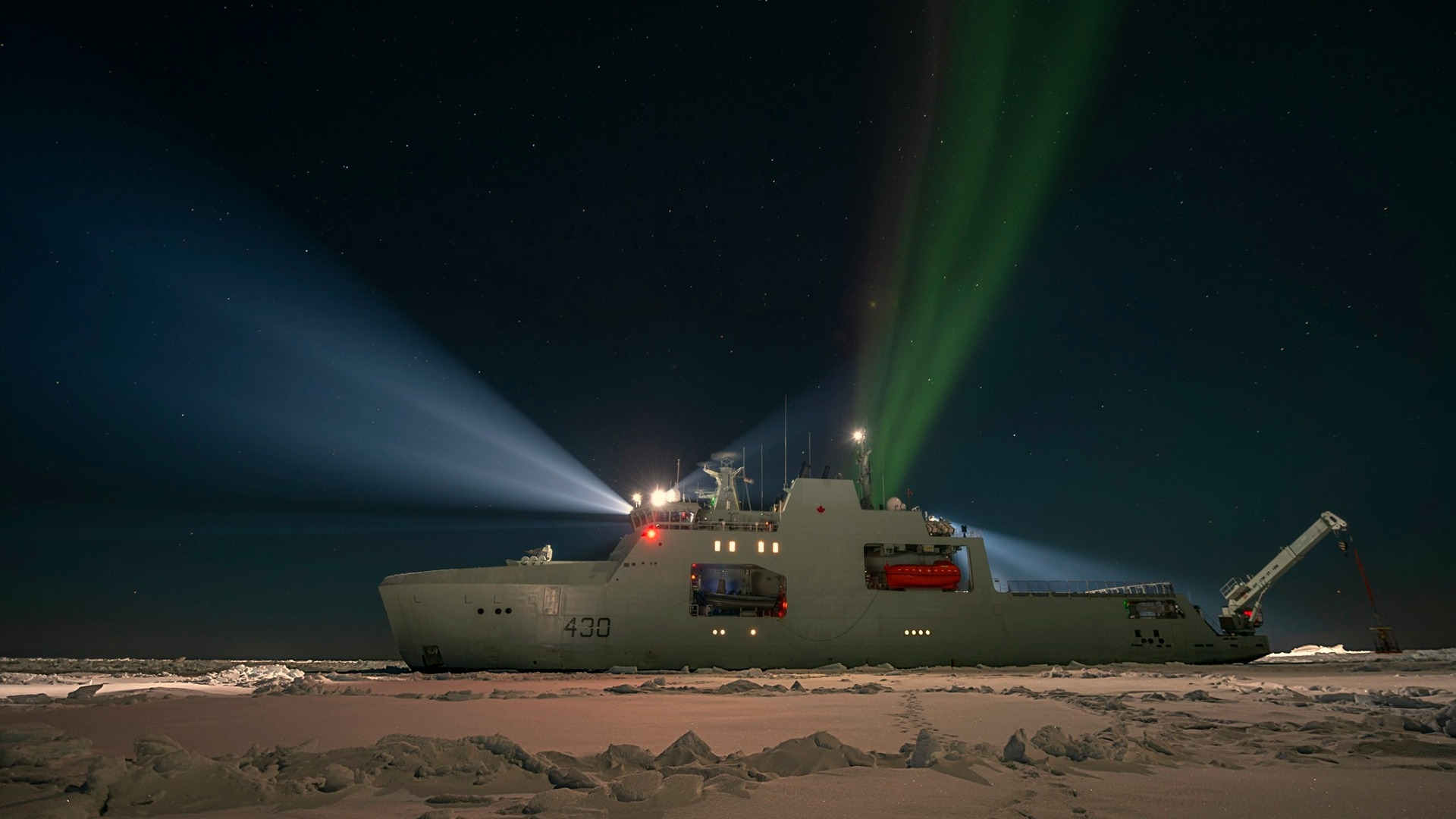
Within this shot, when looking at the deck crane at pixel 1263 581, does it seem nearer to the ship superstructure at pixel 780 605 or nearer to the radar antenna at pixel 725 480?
the ship superstructure at pixel 780 605

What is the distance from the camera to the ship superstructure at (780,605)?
22.5 meters

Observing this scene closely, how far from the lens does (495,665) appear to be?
881 inches

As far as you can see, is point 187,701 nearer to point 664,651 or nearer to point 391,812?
point 391,812

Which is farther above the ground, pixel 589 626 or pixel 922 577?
pixel 922 577

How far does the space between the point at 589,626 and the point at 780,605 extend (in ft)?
22.8

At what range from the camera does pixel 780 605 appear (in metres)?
24.6

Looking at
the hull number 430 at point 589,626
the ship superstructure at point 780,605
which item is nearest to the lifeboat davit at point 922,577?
the ship superstructure at point 780,605

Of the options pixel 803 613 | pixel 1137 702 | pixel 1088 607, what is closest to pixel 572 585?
pixel 803 613

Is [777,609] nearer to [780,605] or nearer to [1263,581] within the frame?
[780,605]

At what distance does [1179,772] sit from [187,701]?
1140 centimetres

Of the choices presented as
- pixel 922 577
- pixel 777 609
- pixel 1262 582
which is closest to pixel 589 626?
pixel 777 609

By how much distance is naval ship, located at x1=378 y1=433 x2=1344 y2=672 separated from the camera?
886 inches

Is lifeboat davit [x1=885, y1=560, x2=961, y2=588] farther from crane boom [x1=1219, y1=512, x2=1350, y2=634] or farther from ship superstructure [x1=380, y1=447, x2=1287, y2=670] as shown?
crane boom [x1=1219, y1=512, x2=1350, y2=634]

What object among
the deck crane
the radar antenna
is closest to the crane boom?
the deck crane
